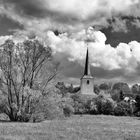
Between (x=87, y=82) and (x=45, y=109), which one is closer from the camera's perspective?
(x=45, y=109)

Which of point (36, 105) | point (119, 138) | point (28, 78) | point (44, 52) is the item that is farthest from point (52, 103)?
point (119, 138)

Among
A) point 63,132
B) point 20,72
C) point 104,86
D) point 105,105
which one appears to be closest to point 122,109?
point 105,105

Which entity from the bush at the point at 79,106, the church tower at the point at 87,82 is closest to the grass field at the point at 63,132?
the bush at the point at 79,106

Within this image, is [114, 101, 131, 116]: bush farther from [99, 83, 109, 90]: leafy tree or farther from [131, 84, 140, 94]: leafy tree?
[131, 84, 140, 94]: leafy tree

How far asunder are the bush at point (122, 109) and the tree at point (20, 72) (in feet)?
151

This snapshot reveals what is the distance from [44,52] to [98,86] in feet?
470

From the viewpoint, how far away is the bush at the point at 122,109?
Result: 75.6 m

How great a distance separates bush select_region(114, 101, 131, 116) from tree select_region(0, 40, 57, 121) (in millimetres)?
46162

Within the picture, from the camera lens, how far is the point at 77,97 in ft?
287

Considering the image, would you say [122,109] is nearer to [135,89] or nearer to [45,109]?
[45,109]

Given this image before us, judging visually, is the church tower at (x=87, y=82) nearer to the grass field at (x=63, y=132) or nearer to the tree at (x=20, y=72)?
the tree at (x=20, y=72)

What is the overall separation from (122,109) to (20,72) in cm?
4902

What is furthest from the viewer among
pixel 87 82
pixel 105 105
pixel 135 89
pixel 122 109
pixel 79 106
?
pixel 135 89

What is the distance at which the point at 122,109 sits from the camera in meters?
75.8
